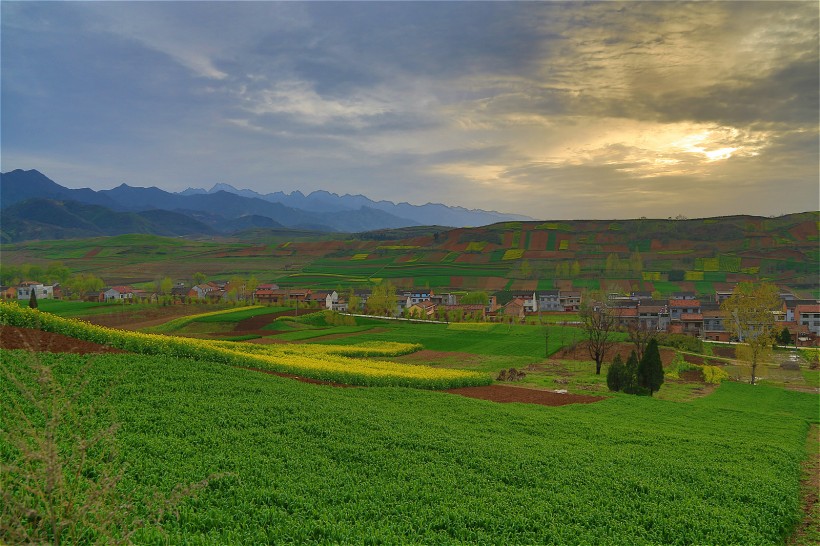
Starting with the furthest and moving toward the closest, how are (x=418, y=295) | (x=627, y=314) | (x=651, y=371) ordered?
(x=418, y=295) → (x=627, y=314) → (x=651, y=371)

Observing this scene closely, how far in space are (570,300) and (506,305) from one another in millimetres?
21116

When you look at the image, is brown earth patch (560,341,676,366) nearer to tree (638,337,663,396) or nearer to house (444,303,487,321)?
tree (638,337,663,396)

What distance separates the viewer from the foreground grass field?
1042 cm

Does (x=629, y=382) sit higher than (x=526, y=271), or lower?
lower

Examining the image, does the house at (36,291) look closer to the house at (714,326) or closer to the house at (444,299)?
the house at (444,299)

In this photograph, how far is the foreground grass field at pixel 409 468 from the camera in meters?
10.4

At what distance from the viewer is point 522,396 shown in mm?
29141

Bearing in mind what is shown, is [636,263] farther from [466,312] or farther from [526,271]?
[466,312]

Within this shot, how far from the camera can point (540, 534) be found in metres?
10.3

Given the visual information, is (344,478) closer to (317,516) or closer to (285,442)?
(317,516)

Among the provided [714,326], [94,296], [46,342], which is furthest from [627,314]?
[94,296]

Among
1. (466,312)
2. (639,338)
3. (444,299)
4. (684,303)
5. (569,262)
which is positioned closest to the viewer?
(639,338)

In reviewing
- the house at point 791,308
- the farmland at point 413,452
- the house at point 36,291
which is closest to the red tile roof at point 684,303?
the house at point 791,308

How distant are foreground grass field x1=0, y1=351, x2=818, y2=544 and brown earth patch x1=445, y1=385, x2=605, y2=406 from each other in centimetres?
534
